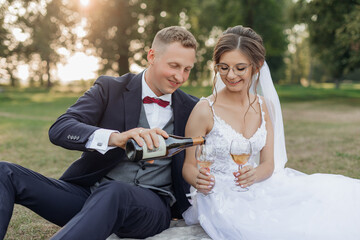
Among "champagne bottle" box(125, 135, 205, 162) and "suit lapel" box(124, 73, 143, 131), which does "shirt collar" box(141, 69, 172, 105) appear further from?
"champagne bottle" box(125, 135, 205, 162)

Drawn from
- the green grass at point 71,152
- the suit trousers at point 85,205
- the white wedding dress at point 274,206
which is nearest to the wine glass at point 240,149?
the white wedding dress at point 274,206

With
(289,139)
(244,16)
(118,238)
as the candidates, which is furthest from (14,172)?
(244,16)

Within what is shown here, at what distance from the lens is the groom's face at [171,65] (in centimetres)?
351

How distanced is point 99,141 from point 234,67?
146 centimetres

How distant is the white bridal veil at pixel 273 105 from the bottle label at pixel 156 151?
146cm

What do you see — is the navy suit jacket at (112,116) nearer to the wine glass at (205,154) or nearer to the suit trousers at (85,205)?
the suit trousers at (85,205)

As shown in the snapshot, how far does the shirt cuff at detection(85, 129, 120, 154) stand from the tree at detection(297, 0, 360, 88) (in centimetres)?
1926

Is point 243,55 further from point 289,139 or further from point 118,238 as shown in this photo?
point 289,139

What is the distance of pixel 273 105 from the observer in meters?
4.11

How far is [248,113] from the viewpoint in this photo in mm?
3869

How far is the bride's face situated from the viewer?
138 inches

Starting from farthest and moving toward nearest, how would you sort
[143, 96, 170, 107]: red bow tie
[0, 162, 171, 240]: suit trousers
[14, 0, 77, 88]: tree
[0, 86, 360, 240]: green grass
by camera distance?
[14, 0, 77, 88]: tree < [0, 86, 360, 240]: green grass < [143, 96, 170, 107]: red bow tie < [0, 162, 171, 240]: suit trousers

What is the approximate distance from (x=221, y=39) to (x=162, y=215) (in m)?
1.77

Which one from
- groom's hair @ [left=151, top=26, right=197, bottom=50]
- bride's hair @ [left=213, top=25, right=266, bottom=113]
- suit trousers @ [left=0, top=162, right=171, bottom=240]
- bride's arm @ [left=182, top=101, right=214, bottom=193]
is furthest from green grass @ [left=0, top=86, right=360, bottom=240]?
bride's hair @ [left=213, top=25, right=266, bottom=113]
